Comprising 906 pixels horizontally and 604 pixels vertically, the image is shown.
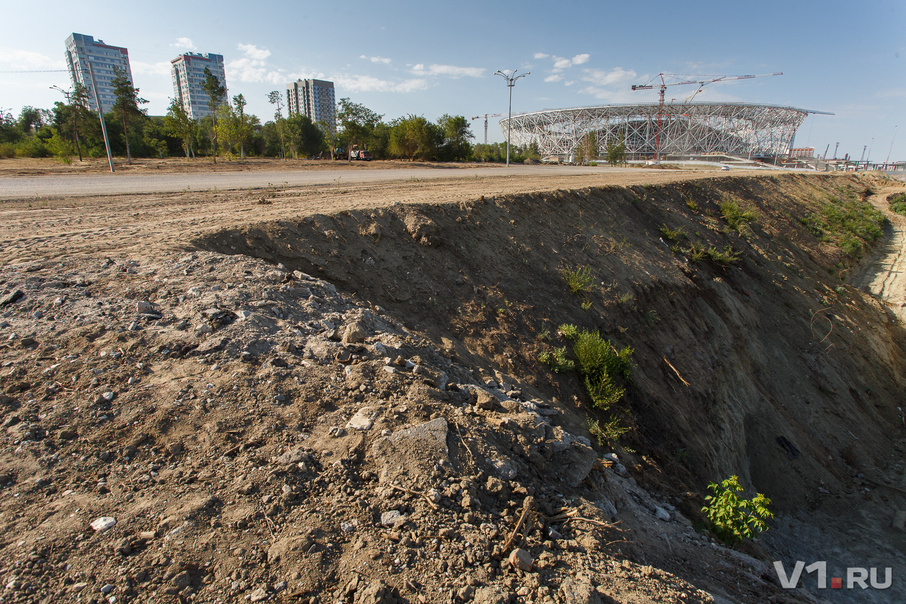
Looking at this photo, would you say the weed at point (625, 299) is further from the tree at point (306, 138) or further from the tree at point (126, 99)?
the tree at point (306, 138)

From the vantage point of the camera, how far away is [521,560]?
2.59m

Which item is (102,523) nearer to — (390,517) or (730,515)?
(390,517)

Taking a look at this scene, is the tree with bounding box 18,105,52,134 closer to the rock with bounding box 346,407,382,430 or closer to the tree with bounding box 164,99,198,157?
the tree with bounding box 164,99,198,157

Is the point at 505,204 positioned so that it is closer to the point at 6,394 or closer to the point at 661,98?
the point at 6,394

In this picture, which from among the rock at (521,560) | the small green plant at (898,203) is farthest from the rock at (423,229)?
the small green plant at (898,203)

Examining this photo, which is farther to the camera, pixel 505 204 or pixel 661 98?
pixel 661 98

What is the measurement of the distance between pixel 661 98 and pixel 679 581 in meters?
104

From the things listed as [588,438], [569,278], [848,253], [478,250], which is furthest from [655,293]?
[848,253]

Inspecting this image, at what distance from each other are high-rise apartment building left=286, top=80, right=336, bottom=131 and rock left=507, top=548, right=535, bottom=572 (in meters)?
119

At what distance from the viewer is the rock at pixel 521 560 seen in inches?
101

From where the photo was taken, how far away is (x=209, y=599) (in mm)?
2135

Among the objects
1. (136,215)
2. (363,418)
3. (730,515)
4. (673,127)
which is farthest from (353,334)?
(673,127)

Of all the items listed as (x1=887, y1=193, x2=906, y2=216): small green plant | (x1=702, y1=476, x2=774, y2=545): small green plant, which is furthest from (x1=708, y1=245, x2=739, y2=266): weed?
(x1=887, y1=193, x2=906, y2=216): small green plant

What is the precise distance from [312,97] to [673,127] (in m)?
90.5
